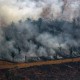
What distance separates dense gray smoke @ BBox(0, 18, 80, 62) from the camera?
3002cm

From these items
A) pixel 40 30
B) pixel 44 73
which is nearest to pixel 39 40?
pixel 40 30

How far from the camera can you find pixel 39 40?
108 ft

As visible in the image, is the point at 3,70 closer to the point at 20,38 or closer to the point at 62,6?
the point at 20,38

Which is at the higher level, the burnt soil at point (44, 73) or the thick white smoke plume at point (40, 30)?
the thick white smoke plume at point (40, 30)

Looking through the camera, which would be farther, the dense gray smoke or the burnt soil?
the dense gray smoke

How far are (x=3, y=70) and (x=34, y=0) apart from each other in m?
10.6

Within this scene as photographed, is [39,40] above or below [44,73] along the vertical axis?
above

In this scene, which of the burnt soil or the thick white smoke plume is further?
the thick white smoke plume

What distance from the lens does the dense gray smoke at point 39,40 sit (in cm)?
3002

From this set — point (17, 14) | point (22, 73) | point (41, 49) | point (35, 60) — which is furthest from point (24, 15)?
point (22, 73)

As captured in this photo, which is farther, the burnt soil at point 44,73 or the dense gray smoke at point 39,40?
the dense gray smoke at point 39,40

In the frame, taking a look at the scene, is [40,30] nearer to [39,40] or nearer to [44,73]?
[39,40]

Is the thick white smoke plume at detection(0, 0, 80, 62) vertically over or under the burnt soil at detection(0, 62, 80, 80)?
over

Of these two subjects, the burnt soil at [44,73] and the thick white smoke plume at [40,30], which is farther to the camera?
the thick white smoke plume at [40,30]
